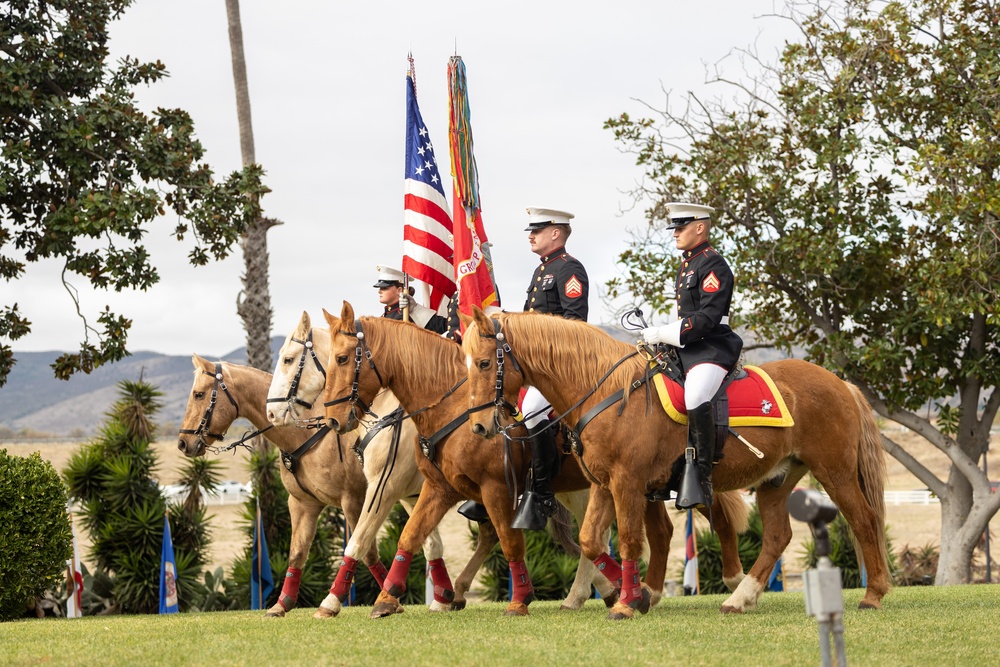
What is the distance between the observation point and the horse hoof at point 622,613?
8852 millimetres

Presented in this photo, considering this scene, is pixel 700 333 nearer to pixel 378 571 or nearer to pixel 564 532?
pixel 564 532

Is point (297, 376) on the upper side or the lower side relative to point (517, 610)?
upper

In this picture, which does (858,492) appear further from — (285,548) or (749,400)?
(285,548)

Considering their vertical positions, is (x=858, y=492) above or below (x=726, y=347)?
below

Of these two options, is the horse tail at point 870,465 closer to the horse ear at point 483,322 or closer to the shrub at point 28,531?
the horse ear at point 483,322

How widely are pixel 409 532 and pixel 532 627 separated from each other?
1559 millimetres

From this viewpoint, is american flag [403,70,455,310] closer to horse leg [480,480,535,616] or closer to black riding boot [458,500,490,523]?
black riding boot [458,500,490,523]

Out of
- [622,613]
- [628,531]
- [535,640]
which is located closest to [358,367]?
[628,531]

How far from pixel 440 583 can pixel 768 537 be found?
2.91 metres

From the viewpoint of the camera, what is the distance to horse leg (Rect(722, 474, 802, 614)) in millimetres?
9781

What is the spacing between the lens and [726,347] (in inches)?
366

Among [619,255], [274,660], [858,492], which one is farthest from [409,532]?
[619,255]

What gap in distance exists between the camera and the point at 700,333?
9.16 m

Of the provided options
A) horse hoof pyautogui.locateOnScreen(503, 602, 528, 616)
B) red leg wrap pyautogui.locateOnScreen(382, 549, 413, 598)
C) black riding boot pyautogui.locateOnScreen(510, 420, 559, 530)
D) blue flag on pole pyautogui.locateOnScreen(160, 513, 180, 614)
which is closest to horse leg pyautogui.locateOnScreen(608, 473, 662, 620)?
black riding boot pyautogui.locateOnScreen(510, 420, 559, 530)
